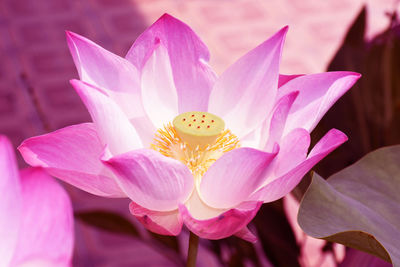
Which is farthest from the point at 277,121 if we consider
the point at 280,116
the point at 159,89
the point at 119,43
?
the point at 119,43

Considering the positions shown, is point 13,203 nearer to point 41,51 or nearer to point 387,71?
point 387,71

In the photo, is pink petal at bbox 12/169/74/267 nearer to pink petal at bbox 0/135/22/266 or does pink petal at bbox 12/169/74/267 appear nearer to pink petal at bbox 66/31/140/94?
pink petal at bbox 0/135/22/266

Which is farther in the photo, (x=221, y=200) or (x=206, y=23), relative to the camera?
(x=206, y=23)

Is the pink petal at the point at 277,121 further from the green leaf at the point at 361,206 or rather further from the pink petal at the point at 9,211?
the pink petal at the point at 9,211

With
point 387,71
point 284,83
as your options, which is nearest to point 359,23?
point 387,71

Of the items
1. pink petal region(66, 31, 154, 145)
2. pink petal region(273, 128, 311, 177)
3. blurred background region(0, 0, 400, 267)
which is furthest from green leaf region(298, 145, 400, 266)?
blurred background region(0, 0, 400, 267)
